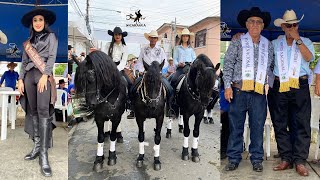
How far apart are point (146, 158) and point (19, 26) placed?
3379 mm

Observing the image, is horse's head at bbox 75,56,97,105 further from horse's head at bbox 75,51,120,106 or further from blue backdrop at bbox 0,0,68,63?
blue backdrop at bbox 0,0,68,63

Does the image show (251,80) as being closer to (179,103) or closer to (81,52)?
(179,103)

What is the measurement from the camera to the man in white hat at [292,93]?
2.76m

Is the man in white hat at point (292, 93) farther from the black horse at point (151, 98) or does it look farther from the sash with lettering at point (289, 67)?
the black horse at point (151, 98)

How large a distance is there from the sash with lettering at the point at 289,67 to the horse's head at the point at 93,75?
173 centimetres

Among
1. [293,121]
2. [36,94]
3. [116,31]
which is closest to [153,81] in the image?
[116,31]

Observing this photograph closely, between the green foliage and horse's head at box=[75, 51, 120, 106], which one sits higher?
the green foliage

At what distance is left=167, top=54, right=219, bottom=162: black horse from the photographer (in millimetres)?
2900

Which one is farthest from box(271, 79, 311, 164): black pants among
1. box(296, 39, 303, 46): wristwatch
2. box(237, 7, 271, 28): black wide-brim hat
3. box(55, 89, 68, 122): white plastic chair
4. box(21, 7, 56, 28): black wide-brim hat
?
box(55, 89, 68, 122): white plastic chair

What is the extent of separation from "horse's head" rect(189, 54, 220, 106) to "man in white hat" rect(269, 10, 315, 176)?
26.0 inches

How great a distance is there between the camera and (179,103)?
11.8ft

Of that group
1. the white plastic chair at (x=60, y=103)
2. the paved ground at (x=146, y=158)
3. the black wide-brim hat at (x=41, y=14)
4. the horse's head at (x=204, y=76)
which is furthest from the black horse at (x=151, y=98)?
the white plastic chair at (x=60, y=103)

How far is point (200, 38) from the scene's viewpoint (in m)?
3.54

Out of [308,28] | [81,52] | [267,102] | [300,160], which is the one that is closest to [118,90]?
[81,52]
